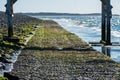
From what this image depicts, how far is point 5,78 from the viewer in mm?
16469

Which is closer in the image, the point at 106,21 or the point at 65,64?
the point at 65,64

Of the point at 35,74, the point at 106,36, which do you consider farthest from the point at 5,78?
the point at 106,36

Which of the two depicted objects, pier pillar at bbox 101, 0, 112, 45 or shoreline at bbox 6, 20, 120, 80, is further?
pier pillar at bbox 101, 0, 112, 45

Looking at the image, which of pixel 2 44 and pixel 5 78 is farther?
pixel 2 44

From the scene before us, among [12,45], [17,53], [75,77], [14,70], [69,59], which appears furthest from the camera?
[12,45]

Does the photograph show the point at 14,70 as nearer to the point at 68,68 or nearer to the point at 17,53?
the point at 68,68

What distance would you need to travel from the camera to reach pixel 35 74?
1847cm

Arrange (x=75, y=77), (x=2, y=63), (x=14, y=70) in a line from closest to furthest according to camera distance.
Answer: (x=75, y=77) → (x=14, y=70) → (x=2, y=63)

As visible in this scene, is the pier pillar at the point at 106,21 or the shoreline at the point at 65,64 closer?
the shoreline at the point at 65,64

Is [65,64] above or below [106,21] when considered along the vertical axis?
above

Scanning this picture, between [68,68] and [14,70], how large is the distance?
2.22 m

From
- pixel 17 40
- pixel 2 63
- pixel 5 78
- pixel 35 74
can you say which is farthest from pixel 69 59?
pixel 17 40

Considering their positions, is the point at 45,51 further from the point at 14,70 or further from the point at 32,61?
the point at 14,70

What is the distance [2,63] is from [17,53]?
5232 millimetres
